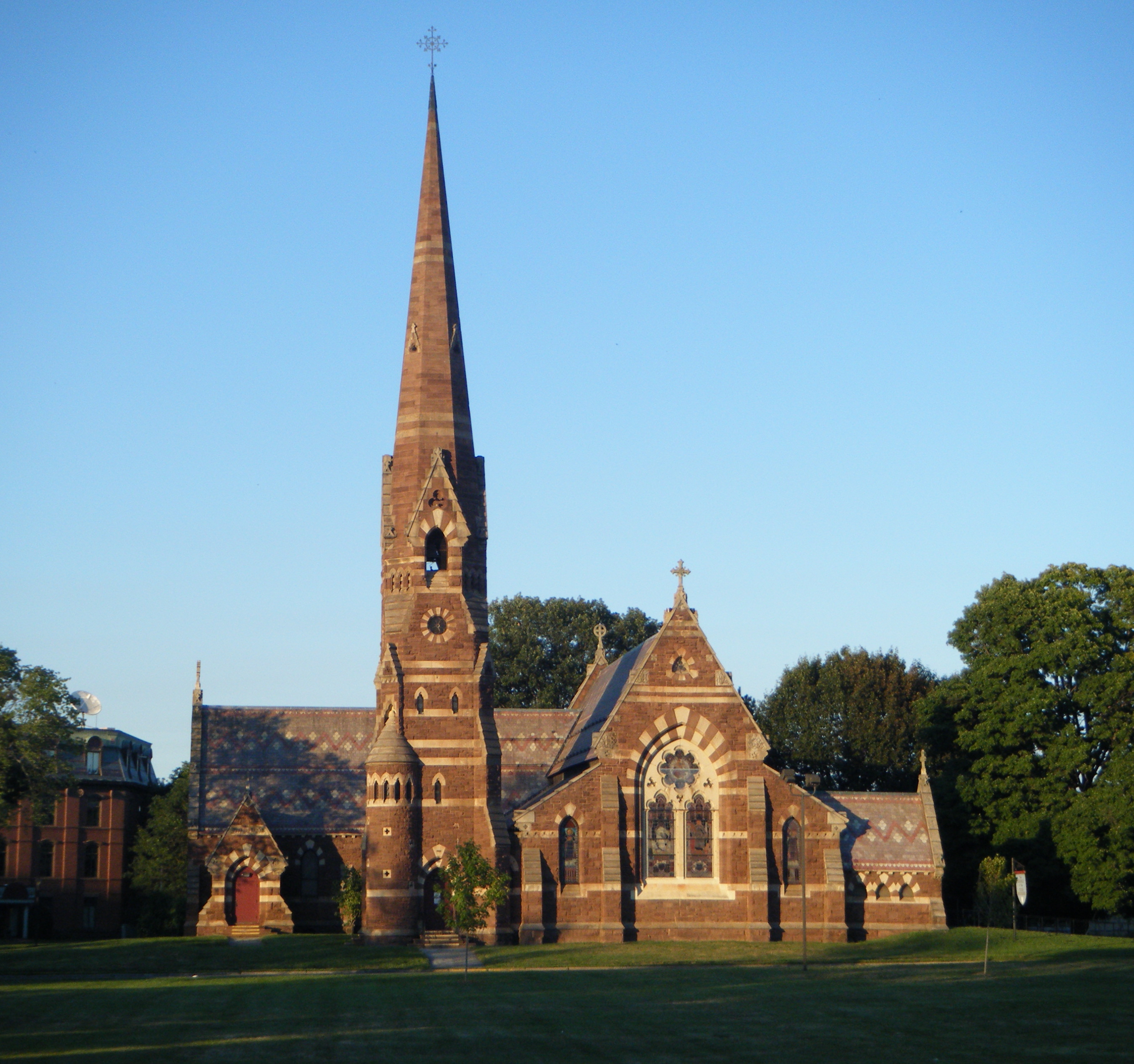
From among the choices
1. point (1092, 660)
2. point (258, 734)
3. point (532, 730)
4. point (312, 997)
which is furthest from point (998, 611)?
point (312, 997)

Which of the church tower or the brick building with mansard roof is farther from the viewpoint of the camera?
the brick building with mansard roof

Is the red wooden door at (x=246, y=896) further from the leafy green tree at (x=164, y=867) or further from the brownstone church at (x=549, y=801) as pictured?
the leafy green tree at (x=164, y=867)

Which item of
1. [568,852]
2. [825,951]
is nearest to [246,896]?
[568,852]

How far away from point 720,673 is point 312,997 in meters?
26.6

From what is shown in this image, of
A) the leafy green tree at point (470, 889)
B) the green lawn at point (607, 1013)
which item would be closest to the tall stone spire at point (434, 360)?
the leafy green tree at point (470, 889)

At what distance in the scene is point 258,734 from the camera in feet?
229

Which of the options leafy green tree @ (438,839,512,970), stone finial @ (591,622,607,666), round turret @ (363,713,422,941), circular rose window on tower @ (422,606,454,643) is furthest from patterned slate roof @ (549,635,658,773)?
leafy green tree @ (438,839,512,970)

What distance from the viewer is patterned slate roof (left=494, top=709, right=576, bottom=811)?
68.9 meters

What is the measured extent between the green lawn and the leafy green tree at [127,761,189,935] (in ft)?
77.6

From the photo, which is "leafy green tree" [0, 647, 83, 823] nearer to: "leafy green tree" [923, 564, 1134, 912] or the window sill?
the window sill

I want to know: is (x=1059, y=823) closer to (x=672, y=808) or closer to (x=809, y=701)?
(x=672, y=808)

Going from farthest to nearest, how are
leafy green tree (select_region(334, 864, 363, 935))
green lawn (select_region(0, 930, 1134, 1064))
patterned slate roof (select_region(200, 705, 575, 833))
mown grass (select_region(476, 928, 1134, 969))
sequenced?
patterned slate roof (select_region(200, 705, 575, 833))
leafy green tree (select_region(334, 864, 363, 935))
mown grass (select_region(476, 928, 1134, 969))
green lawn (select_region(0, 930, 1134, 1064))

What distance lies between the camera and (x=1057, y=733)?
65.2 metres

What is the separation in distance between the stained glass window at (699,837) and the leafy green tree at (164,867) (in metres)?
24.0
